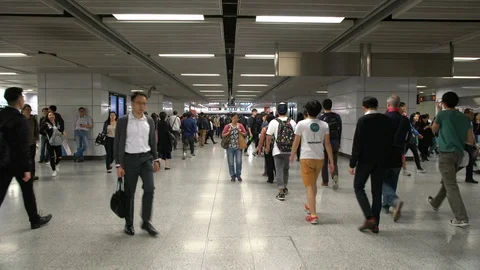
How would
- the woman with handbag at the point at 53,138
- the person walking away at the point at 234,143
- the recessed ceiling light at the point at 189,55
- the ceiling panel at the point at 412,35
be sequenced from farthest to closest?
the recessed ceiling light at the point at 189,55
the woman with handbag at the point at 53,138
the person walking away at the point at 234,143
the ceiling panel at the point at 412,35

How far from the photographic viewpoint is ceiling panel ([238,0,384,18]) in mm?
5070

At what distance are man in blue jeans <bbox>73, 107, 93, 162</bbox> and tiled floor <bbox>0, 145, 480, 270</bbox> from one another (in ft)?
A: 16.5

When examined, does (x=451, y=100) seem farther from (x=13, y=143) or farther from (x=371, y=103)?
(x=13, y=143)

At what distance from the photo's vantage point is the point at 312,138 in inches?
192

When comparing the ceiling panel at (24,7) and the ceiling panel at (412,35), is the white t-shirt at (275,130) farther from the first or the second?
Result: the ceiling panel at (24,7)

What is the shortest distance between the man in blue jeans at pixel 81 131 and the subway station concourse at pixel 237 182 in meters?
1.45

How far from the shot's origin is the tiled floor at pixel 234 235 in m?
3.60

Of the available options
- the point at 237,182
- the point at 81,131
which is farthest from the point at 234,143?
the point at 81,131

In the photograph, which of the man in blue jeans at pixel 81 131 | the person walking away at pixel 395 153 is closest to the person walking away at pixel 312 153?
the person walking away at pixel 395 153

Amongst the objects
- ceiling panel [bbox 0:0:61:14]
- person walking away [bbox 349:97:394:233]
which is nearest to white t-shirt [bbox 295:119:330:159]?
person walking away [bbox 349:97:394:233]

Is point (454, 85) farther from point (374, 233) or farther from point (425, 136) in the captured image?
point (374, 233)

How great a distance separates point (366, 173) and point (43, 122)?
812cm

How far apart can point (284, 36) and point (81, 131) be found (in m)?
8.03

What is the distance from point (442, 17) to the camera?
5664 mm
